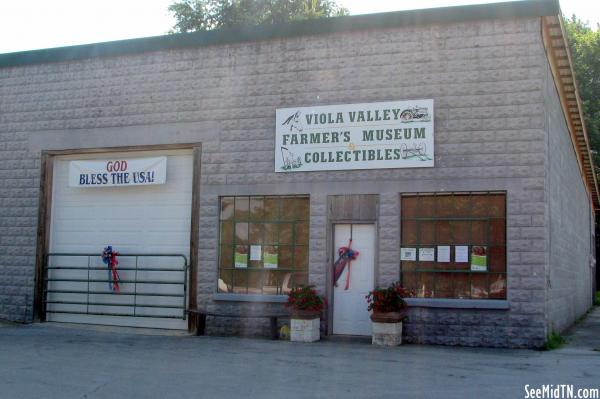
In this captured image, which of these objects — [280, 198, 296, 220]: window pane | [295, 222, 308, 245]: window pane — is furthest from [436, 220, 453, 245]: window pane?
[280, 198, 296, 220]: window pane

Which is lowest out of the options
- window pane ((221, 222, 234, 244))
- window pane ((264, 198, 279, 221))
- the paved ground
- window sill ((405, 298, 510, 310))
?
the paved ground

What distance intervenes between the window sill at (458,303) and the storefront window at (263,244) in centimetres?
220

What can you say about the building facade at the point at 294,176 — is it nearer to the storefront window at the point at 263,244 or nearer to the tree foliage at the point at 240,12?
the storefront window at the point at 263,244

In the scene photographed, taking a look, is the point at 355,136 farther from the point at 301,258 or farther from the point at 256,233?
the point at 256,233

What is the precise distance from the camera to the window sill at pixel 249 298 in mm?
13477

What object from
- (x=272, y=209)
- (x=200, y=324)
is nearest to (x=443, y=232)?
(x=272, y=209)

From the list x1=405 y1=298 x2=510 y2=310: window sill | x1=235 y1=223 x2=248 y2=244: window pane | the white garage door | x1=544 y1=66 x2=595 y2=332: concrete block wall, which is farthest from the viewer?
the white garage door

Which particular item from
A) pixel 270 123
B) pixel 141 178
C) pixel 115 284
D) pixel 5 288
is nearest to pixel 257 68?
pixel 270 123

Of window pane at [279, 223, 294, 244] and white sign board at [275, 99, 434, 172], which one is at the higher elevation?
white sign board at [275, 99, 434, 172]

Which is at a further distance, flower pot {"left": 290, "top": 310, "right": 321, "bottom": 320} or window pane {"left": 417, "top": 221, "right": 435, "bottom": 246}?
window pane {"left": 417, "top": 221, "right": 435, "bottom": 246}

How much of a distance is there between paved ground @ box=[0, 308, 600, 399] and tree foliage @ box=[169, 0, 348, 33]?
A: 25804mm

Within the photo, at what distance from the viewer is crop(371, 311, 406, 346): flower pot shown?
12.1 m

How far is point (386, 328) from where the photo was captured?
39.8ft

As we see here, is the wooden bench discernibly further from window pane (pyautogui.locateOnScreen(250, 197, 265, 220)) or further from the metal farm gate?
window pane (pyautogui.locateOnScreen(250, 197, 265, 220))
